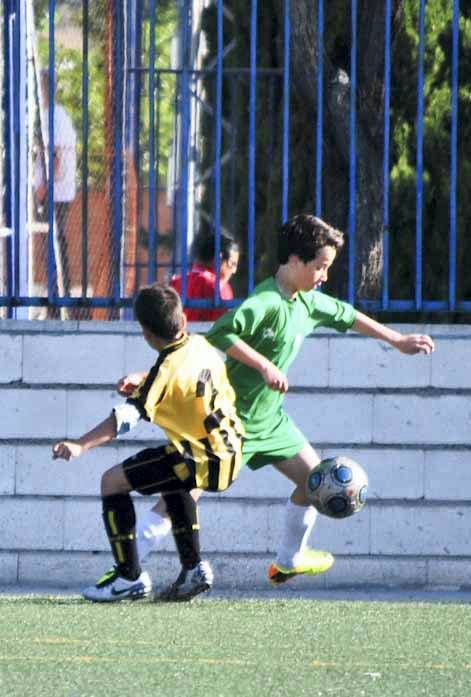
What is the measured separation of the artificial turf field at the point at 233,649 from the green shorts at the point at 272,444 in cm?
57

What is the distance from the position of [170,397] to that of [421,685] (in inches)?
83.6

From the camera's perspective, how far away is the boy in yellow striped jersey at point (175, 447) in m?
7.05

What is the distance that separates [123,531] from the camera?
719 cm

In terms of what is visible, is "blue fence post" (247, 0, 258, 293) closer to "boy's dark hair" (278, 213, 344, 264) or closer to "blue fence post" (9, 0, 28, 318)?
"boy's dark hair" (278, 213, 344, 264)

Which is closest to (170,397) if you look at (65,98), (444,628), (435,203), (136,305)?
(136,305)

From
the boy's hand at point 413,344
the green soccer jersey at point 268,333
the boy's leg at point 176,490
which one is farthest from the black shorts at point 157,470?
the boy's hand at point 413,344

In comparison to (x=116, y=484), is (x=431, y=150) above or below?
above

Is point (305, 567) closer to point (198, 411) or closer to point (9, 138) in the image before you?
point (198, 411)

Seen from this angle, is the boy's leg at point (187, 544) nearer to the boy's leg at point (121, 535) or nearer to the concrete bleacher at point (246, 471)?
the boy's leg at point (121, 535)

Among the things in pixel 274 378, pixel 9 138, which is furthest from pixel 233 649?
pixel 9 138

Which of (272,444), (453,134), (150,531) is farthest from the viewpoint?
(453,134)

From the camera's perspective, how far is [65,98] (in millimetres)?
10117

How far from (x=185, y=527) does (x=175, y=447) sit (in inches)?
13.1

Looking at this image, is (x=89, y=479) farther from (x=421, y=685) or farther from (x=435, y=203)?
(x=435, y=203)
